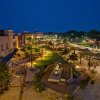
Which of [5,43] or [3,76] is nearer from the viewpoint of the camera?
[3,76]

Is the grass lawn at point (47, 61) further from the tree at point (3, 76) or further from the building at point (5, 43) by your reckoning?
the tree at point (3, 76)

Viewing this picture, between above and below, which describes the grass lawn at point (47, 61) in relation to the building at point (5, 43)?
below

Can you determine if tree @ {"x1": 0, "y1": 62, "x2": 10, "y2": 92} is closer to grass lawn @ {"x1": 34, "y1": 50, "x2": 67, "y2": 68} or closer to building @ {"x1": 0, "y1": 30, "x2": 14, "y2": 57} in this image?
grass lawn @ {"x1": 34, "y1": 50, "x2": 67, "y2": 68}

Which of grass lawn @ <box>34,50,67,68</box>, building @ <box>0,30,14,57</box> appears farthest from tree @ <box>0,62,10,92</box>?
building @ <box>0,30,14,57</box>

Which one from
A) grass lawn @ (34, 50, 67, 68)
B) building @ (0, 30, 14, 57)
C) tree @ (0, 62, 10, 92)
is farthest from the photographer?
building @ (0, 30, 14, 57)

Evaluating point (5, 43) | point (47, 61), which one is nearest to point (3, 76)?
point (5, 43)

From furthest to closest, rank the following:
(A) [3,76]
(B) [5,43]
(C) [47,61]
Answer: (C) [47,61] → (B) [5,43] → (A) [3,76]

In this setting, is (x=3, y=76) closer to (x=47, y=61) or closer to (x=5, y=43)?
(x=5, y=43)

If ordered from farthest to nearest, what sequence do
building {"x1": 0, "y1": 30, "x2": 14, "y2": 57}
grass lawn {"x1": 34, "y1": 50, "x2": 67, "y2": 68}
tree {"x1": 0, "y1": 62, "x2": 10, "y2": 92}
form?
building {"x1": 0, "y1": 30, "x2": 14, "y2": 57} < grass lawn {"x1": 34, "y1": 50, "x2": 67, "y2": 68} < tree {"x1": 0, "y1": 62, "x2": 10, "y2": 92}

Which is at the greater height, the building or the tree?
the building

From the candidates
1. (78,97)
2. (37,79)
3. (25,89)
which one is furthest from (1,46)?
(78,97)

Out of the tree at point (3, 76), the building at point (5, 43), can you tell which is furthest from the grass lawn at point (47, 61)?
the tree at point (3, 76)

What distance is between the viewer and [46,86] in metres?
28.1

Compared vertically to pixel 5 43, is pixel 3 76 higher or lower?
lower
